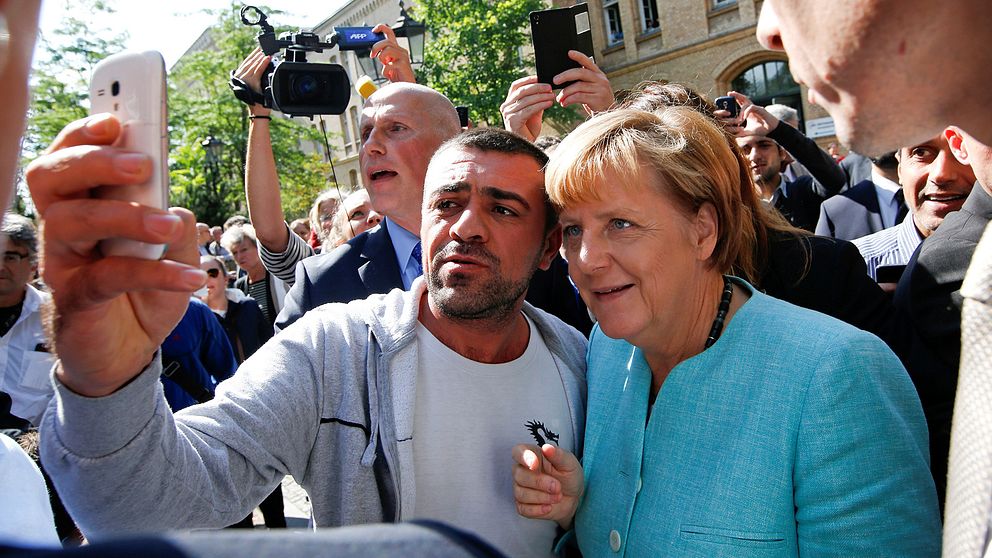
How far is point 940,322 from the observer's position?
1.98 meters

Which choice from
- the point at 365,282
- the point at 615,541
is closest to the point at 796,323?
the point at 615,541

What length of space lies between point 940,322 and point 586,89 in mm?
1564

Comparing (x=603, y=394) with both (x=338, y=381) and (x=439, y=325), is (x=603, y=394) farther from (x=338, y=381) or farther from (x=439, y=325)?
(x=338, y=381)

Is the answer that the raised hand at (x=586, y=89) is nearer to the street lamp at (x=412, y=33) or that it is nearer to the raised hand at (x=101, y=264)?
the raised hand at (x=101, y=264)

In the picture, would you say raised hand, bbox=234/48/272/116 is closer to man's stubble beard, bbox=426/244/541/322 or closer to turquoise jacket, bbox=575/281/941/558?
man's stubble beard, bbox=426/244/541/322

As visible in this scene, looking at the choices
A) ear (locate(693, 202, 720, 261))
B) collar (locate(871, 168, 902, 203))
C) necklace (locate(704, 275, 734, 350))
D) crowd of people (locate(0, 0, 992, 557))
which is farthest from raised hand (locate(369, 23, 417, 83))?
collar (locate(871, 168, 902, 203))

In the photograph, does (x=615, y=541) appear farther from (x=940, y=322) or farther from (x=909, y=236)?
(x=909, y=236)

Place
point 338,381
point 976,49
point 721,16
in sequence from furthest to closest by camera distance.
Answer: point 721,16 → point 338,381 → point 976,49

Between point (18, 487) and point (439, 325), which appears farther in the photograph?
point (439, 325)

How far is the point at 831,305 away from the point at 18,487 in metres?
2.20

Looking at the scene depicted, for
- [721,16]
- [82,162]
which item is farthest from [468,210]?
[721,16]

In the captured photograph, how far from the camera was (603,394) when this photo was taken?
6.27 ft

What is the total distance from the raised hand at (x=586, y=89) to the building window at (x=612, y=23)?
20.8 meters

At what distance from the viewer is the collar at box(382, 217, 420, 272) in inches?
111
